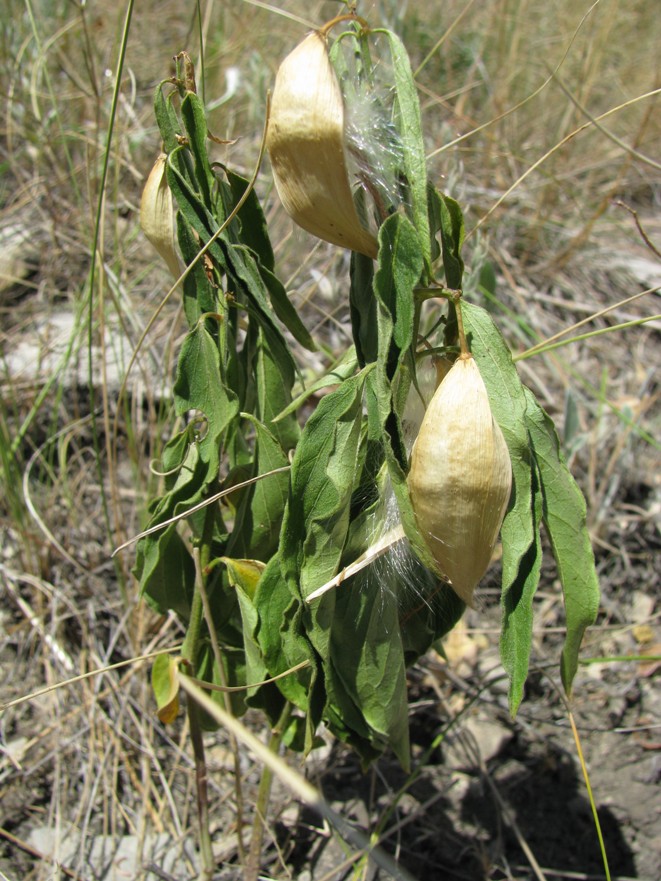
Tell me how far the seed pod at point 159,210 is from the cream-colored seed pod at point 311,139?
15 centimetres

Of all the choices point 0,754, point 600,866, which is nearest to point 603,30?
point 600,866

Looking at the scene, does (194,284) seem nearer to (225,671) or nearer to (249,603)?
(249,603)

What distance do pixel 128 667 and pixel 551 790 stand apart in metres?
0.70

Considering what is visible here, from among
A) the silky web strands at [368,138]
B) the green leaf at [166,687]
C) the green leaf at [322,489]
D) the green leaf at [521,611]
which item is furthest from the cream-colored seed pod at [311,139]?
the green leaf at [166,687]

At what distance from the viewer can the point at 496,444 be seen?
1.92ft

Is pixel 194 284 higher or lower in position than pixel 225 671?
higher

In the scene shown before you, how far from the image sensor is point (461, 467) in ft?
1.90

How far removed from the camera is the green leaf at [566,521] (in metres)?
0.66

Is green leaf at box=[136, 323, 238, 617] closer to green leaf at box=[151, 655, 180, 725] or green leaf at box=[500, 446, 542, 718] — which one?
green leaf at box=[151, 655, 180, 725]

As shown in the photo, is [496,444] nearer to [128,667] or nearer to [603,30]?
[128,667]

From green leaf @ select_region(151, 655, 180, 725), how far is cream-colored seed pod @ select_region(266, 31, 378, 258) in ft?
1.61

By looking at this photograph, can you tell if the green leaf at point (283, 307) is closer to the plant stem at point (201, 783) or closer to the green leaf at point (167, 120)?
the green leaf at point (167, 120)

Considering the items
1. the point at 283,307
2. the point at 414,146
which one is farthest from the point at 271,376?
the point at 414,146

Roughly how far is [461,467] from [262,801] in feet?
1.85
